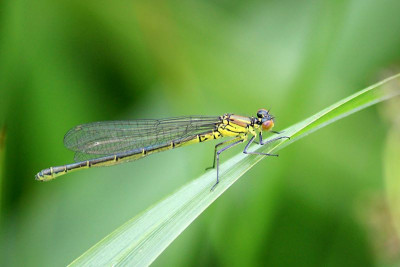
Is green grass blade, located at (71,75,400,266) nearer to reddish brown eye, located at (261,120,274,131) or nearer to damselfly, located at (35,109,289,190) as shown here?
reddish brown eye, located at (261,120,274,131)

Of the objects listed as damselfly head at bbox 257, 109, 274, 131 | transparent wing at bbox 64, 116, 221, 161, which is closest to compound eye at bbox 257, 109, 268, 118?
damselfly head at bbox 257, 109, 274, 131

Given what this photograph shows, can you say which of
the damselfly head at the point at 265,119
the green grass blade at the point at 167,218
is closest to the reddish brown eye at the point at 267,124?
the damselfly head at the point at 265,119

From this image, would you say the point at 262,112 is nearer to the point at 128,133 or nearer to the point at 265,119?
the point at 265,119

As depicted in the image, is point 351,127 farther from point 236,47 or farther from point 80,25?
point 80,25

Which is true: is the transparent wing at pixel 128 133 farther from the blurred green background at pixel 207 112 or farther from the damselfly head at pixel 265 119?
the damselfly head at pixel 265 119

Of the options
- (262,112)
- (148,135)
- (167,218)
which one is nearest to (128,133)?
(148,135)

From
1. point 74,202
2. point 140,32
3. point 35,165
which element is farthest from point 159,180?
point 140,32
